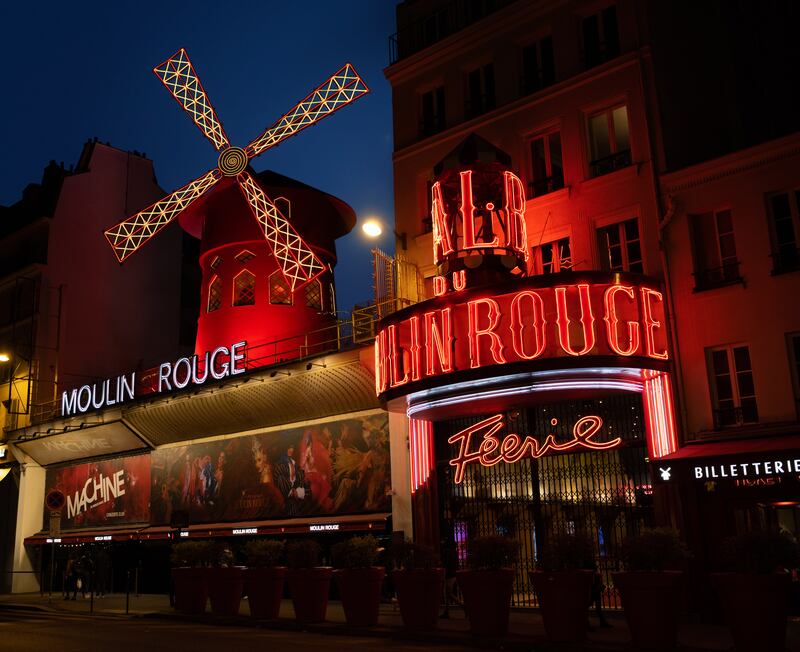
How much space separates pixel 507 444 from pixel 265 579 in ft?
14.6

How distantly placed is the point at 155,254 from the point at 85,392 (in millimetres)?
7319

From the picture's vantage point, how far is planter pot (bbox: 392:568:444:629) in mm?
11375

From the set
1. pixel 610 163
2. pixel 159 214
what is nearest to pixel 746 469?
pixel 610 163

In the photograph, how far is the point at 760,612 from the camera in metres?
8.36

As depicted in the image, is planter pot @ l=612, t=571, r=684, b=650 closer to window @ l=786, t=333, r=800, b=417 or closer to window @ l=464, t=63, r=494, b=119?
window @ l=786, t=333, r=800, b=417

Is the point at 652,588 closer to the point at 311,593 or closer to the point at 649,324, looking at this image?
the point at 649,324

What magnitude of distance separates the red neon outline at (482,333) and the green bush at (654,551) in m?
3.64

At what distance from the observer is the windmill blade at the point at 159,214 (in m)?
22.8

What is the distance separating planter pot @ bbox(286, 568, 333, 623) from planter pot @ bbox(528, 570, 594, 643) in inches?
156

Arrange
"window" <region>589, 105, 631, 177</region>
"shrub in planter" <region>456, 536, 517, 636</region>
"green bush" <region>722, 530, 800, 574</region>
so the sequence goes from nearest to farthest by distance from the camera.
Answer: "green bush" <region>722, 530, 800, 574</region> → "shrub in planter" <region>456, 536, 517, 636</region> → "window" <region>589, 105, 631, 177</region>

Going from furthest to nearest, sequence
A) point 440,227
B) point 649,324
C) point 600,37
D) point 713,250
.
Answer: point 600,37, point 440,227, point 713,250, point 649,324

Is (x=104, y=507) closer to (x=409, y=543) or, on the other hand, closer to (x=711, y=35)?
(x=409, y=543)

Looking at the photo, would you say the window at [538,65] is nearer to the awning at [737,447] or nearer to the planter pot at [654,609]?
the awning at [737,447]

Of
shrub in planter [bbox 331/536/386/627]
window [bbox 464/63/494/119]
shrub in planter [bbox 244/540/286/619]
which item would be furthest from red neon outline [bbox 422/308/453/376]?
window [bbox 464/63/494/119]
